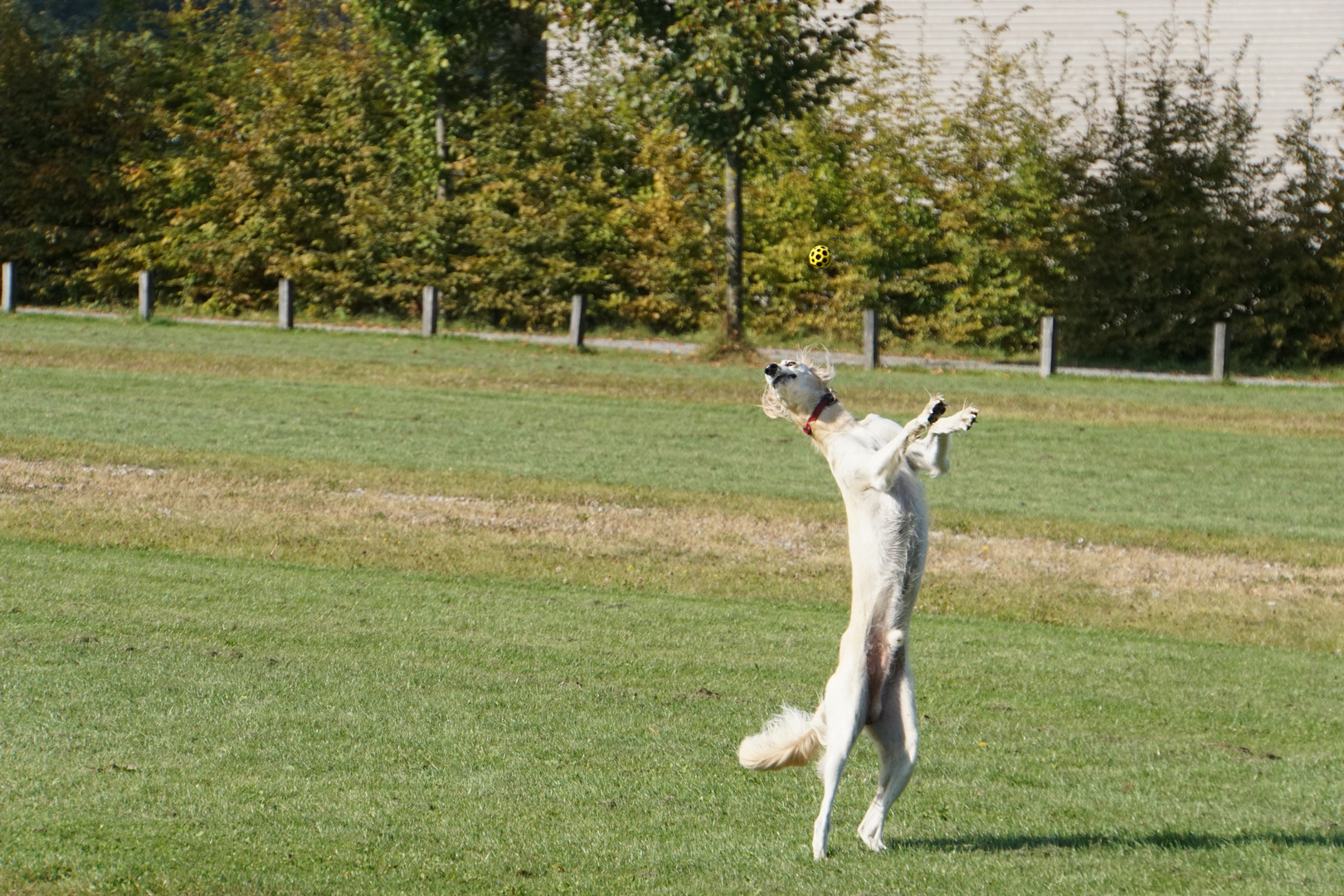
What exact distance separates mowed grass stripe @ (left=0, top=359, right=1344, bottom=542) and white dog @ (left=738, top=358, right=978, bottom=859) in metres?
11.7

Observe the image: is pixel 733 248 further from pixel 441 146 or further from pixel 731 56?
pixel 441 146

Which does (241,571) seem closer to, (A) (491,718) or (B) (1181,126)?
(A) (491,718)

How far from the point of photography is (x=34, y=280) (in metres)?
41.1

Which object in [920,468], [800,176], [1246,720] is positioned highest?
[800,176]

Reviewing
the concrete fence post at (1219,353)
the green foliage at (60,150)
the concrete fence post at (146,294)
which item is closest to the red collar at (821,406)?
the concrete fence post at (1219,353)

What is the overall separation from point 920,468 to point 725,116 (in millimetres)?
25813

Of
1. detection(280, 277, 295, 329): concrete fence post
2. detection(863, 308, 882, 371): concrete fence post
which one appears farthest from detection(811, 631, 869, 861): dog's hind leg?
detection(280, 277, 295, 329): concrete fence post

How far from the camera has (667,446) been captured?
69.6 feet

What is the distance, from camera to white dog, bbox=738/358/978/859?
552 centimetres

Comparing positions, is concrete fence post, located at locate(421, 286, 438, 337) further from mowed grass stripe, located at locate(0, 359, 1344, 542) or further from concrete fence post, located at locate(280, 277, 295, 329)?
mowed grass stripe, located at locate(0, 359, 1344, 542)

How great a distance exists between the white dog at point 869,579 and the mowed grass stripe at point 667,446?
11.7 m

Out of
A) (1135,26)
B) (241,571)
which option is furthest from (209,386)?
(1135,26)

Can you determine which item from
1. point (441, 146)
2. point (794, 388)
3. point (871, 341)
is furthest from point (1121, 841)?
point (441, 146)

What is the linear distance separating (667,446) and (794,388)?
616 inches
